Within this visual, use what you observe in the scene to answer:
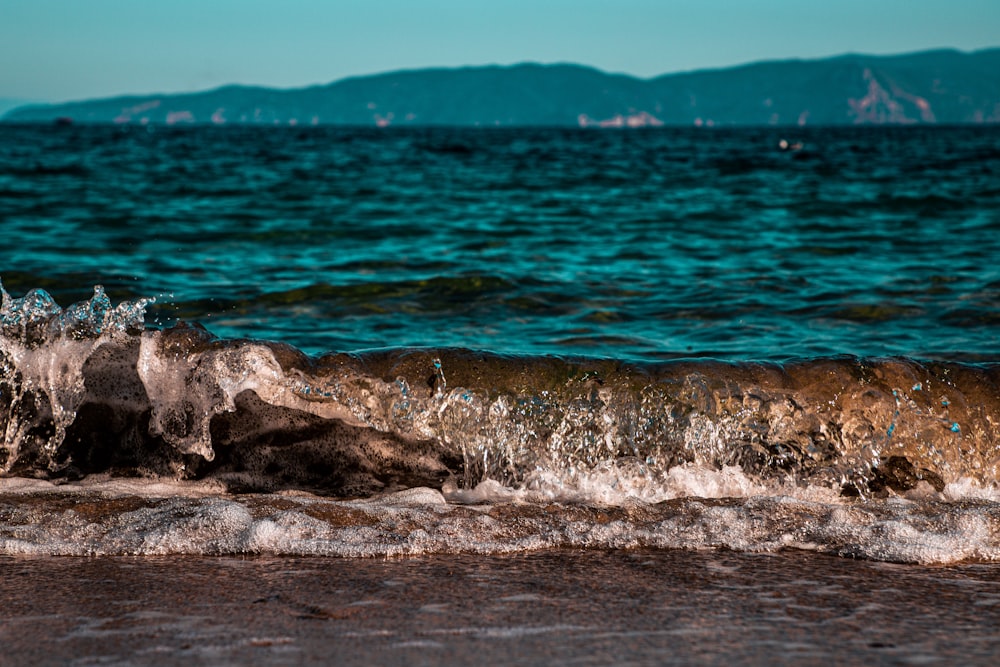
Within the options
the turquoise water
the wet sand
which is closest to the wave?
the wet sand

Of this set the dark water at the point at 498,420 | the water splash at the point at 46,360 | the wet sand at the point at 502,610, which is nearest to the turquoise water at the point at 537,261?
the dark water at the point at 498,420

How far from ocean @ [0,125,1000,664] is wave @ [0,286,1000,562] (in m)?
0.01

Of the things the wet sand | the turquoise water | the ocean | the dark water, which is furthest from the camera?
the turquoise water

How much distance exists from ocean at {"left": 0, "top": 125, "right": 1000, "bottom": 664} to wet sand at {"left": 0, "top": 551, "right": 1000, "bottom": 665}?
0.4 inches

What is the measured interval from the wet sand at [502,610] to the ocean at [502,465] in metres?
0.01

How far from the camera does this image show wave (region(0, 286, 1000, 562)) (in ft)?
11.0

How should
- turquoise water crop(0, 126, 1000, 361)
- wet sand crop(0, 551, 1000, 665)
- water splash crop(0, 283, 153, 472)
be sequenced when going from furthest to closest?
turquoise water crop(0, 126, 1000, 361) < water splash crop(0, 283, 153, 472) < wet sand crop(0, 551, 1000, 665)

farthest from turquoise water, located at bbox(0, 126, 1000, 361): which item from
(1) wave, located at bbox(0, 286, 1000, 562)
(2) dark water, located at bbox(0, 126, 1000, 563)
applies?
(1) wave, located at bbox(0, 286, 1000, 562)

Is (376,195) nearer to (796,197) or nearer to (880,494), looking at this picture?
(796,197)

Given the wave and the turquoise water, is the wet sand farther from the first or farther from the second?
the turquoise water

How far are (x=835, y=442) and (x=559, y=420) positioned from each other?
1.03 m

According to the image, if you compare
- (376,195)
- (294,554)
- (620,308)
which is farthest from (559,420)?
(376,195)

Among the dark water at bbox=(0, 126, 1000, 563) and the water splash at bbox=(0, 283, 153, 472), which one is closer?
the dark water at bbox=(0, 126, 1000, 563)

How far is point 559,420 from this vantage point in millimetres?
3900
